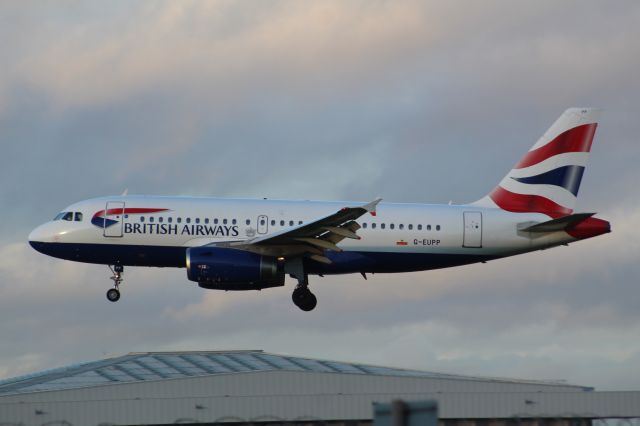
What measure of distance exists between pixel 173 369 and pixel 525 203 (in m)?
17.8

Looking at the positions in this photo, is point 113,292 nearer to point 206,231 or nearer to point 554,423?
point 206,231

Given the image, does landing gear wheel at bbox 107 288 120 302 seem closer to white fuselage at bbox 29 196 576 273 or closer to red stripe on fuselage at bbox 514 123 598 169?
white fuselage at bbox 29 196 576 273

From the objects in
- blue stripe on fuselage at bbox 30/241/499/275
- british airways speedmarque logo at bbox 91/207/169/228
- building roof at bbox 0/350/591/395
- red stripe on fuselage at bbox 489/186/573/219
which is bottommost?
building roof at bbox 0/350/591/395

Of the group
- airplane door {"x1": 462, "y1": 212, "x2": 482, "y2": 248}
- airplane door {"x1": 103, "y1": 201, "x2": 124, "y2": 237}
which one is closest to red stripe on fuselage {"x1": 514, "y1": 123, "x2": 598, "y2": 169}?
airplane door {"x1": 462, "y1": 212, "x2": 482, "y2": 248}

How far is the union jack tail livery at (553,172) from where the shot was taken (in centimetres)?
4616

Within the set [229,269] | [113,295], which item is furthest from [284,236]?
[113,295]

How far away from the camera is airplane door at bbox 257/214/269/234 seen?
4300cm

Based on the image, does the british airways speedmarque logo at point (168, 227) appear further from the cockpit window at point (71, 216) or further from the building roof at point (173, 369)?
the building roof at point (173, 369)

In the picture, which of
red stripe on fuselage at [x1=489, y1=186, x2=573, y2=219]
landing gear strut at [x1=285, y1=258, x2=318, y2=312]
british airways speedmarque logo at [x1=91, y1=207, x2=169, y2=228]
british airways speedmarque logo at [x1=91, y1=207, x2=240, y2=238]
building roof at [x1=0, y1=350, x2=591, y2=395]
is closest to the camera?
building roof at [x1=0, y1=350, x2=591, y2=395]

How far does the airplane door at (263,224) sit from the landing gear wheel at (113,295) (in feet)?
24.8

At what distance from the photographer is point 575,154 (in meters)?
48.2

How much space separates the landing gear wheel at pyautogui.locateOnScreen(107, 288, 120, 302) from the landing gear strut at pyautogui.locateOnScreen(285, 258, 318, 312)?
8033 millimetres

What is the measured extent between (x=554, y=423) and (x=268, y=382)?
36.8 feet

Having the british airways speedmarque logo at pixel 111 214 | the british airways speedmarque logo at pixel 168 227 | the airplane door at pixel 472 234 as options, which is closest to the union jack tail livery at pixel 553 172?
the airplane door at pixel 472 234
